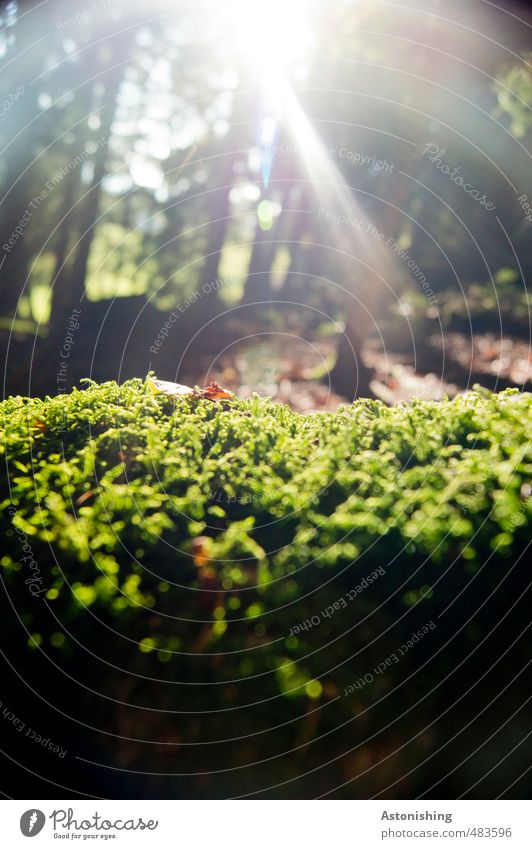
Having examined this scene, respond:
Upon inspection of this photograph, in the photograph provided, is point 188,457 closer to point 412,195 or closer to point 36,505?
point 36,505

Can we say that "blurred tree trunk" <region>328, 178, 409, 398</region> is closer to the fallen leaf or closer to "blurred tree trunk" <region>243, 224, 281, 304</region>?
"blurred tree trunk" <region>243, 224, 281, 304</region>

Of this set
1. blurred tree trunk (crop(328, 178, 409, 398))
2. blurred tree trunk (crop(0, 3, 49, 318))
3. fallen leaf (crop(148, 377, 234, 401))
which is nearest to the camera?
fallen leaf (crop(148, 377, 234, 401))

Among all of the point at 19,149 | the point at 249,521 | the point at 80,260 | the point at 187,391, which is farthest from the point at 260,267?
the point at 249,521

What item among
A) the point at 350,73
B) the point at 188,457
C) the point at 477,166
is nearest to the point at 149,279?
the point at 350,73

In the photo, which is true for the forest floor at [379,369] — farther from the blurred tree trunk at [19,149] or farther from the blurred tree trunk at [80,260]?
the blurred tree trunk at [19,149]

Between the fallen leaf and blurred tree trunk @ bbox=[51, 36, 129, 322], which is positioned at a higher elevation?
blurred tree trunk @ bbox=[51, 36, 129, 322]

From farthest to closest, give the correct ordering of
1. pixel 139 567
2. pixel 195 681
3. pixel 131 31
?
pixel 131 31 < pixel 139 567 < pixel 195 681

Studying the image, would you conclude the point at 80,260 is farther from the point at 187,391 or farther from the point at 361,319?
the point at 187,391

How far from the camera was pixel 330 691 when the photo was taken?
1701 mm

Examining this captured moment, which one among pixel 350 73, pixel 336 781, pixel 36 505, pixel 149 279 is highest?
pixel 149 279

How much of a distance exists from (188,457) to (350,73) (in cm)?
590

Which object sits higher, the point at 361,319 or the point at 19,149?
the point at 19,149

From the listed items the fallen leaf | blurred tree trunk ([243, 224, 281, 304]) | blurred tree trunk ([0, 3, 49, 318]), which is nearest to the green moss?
the fallen leaf


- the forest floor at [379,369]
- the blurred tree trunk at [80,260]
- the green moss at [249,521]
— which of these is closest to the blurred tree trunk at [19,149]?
the blurred tree trunk at [80,260]
